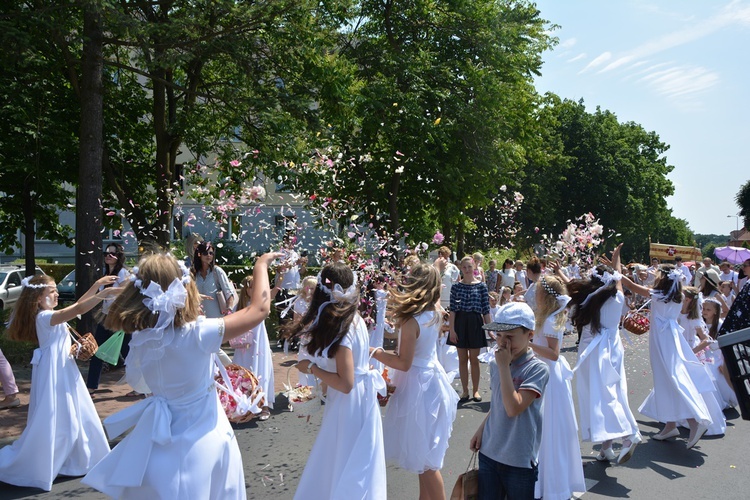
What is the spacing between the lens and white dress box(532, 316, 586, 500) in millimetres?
5445

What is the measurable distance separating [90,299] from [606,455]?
16.8ft

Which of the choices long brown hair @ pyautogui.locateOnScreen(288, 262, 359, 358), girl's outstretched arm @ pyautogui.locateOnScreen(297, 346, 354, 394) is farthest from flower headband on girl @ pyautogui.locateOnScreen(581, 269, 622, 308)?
girl's outstretched arm @ pyautogui.locateOnScreen(297, 346, 354, 394)

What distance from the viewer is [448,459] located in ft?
23.0

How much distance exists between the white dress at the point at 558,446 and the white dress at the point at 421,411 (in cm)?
87

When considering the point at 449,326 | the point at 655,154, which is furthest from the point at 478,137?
the point at 655,154

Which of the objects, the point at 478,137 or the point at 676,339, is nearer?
the point at 676,339

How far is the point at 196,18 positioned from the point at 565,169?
136 feet

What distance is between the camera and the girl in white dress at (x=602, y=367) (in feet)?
22.2

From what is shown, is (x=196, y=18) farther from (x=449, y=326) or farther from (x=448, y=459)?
(x=448, y=459)

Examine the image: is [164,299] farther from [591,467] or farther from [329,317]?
[591,467]

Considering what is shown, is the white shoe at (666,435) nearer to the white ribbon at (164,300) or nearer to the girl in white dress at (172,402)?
the girl in white dress at (172,402)

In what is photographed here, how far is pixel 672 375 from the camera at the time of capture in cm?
772

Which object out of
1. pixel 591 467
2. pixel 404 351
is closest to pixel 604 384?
pixel 591 467

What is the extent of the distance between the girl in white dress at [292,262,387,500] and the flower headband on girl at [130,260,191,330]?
1.14 m
